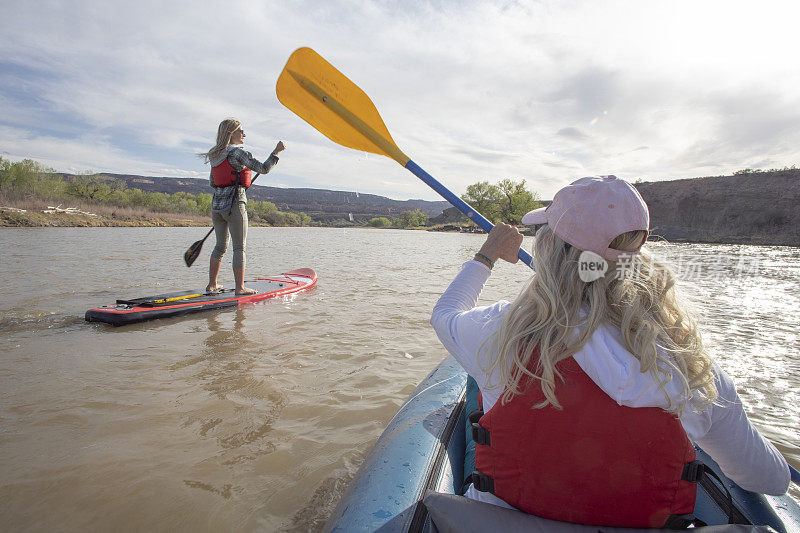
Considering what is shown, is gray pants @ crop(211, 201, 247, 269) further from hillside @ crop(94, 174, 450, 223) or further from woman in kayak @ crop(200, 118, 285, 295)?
hillside @ crop(94, 174, 450, 223)

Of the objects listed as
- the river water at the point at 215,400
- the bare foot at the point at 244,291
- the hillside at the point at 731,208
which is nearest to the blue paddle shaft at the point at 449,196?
the river water at the point at 215,400

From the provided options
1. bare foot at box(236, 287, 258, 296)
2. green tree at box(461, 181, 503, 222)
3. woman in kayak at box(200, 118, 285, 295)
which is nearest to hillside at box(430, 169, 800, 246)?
green tree at box(461, 181, 503, 222)

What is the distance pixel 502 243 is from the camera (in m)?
1.48

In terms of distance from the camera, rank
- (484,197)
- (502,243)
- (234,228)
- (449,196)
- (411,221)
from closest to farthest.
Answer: (502,243) < (449,196) < (234,228) < (484,197) < (411,221)

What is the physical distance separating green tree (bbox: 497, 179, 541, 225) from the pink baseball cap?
151 feet

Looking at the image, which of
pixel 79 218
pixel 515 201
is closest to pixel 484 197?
pixel 515 201

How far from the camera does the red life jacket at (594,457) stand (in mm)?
892

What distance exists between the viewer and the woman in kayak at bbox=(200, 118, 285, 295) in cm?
480

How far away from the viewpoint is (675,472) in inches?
36.4

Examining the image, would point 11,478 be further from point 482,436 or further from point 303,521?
point 482,436

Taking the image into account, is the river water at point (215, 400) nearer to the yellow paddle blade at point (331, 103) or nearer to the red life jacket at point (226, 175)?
the red life jacket at point (226, 175)

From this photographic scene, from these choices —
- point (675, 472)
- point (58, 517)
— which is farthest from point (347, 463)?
point (675, 472)

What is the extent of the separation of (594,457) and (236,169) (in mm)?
4915

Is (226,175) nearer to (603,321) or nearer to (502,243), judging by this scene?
(502,243)
